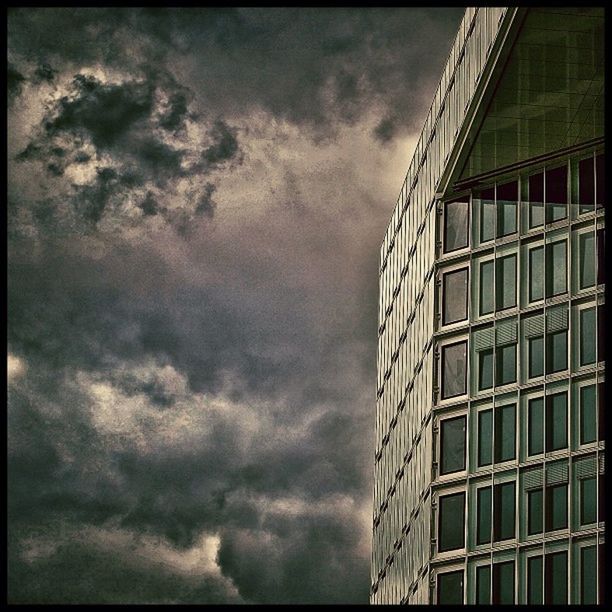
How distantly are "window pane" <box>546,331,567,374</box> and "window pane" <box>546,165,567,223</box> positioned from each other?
4.56 metres

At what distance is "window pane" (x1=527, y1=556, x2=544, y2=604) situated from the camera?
52.6 m

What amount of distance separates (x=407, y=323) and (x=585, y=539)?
20.5 m

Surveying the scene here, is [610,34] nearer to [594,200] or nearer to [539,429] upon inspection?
[594,200]

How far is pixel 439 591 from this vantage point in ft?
192

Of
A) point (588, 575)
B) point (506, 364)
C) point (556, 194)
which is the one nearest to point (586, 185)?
point (556, 194)

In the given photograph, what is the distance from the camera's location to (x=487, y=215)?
5912 cm

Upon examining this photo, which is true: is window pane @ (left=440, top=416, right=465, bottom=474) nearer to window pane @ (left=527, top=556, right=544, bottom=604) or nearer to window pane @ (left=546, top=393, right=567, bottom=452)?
window pane @ (left=546, top=393, right=567, bottom=452)

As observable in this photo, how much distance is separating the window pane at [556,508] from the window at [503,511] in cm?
220

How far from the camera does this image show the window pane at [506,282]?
5703 centimetres

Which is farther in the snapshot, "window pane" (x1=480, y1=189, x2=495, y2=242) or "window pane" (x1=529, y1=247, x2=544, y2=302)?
"window pane" (x1=480, y1=189, x2=495, y2=242)

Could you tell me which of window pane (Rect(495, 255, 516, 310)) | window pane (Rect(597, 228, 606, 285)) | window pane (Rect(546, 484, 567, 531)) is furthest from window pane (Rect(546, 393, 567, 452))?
window pane (Rect(495, 255, 516, 310))

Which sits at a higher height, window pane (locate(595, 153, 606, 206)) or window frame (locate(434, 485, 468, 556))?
window pane (locate(595, 153, 606, 206))

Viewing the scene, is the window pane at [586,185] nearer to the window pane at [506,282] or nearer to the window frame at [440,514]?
the window pane at [506,282]

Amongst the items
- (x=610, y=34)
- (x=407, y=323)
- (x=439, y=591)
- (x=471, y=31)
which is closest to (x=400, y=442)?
(x=407, y=323)
